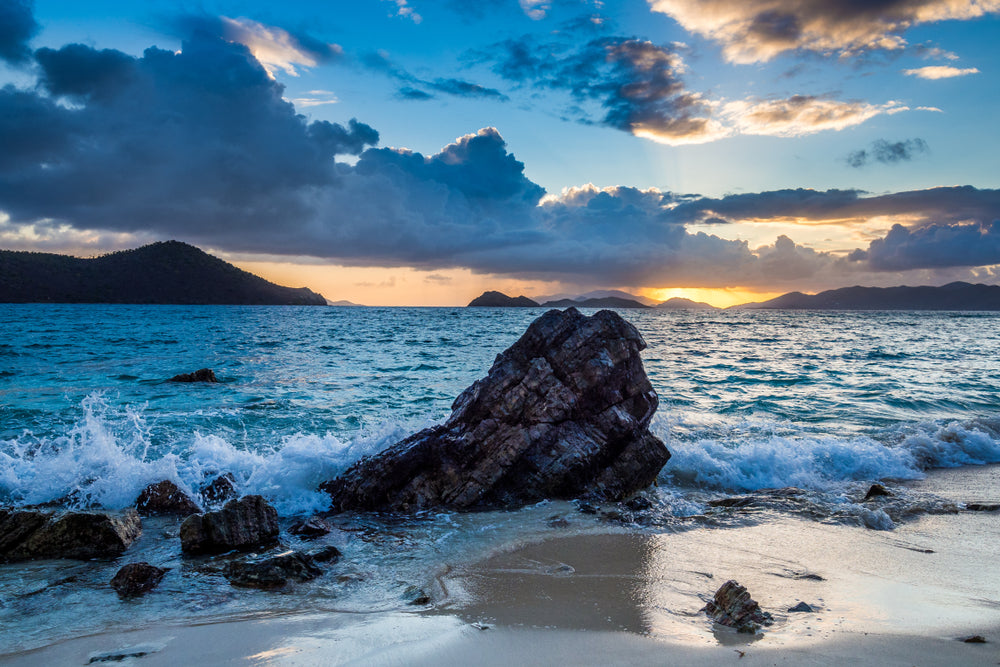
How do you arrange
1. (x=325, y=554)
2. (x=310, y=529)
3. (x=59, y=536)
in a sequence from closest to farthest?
(x=325, y=554) < (x=59, y=536) < (x=310, y=529)

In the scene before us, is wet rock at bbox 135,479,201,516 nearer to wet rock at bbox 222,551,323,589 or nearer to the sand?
wet rock at bbox 222,551,323,589

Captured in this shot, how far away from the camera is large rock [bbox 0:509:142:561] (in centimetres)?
684

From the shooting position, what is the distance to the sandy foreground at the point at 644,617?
4.25 meters

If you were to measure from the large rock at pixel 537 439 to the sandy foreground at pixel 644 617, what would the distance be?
2080 mm

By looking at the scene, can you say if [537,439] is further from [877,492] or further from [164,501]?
[164,501]

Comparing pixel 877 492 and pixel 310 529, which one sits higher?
pixel 310 529

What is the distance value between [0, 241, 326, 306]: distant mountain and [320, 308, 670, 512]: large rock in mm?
181344

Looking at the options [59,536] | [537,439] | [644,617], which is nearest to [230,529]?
[59,536]

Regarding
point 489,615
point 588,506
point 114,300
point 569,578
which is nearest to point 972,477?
point 588,506

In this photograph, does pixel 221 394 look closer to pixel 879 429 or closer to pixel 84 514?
pixel 84 514

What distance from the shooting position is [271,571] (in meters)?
6.04

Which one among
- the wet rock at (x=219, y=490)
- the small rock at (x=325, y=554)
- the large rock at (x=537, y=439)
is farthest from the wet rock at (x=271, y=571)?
the wet rock at (x=219, y=490)

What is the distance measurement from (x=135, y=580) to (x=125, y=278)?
198m

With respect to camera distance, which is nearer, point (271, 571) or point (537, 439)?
point (271, 571)
